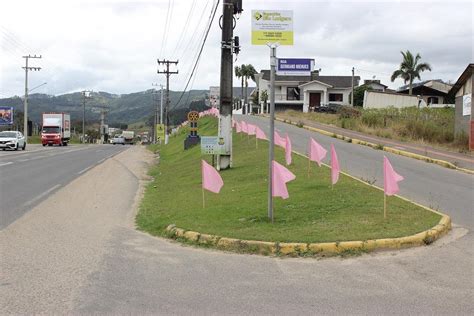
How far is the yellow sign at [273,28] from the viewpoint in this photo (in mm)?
8758

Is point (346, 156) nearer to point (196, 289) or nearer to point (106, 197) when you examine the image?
point (106, 197)

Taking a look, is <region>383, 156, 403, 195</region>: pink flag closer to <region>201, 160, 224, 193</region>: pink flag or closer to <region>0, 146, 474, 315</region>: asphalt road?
<region>0, 146, 474, 315</region>: asphalt road

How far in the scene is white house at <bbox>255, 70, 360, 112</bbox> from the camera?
251 feet

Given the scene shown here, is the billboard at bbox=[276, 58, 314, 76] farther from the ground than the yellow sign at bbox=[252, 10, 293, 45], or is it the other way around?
the yellow sign at bbox=[252, 10, 293, 45]

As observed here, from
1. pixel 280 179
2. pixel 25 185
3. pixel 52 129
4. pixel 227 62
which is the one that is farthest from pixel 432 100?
pixel 280 179

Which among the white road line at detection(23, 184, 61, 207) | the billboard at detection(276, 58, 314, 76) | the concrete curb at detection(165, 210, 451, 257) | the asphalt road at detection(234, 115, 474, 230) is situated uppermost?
the billboard at detection(276, 58, 314, 76)

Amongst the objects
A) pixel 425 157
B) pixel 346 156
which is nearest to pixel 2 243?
pixel 346 156

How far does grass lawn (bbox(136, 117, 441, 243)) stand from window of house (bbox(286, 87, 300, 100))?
64.0 m

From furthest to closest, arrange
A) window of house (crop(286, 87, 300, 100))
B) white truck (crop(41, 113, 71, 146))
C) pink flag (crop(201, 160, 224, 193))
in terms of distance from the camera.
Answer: window of house (crop(286, 87, 300, 100)) < white truck (crop(41, 113, 71, 146)) < pink flag (crop(201, 160, 224, 193))

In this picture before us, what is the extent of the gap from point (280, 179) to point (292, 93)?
7115 cm

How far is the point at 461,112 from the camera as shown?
28.6 m

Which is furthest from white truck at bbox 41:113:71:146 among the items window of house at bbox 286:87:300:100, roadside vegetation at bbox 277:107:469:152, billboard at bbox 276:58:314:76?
billboard at bbox 276:58:314:76

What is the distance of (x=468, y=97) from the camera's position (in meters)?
27.3

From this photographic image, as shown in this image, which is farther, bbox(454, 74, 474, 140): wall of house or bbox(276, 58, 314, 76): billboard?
bbox(454, 74, 474, 140): wall of house
